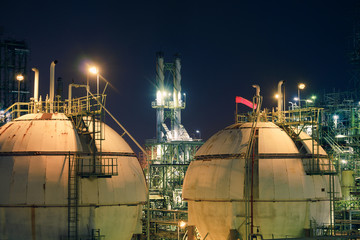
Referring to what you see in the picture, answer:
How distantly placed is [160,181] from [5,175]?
29.9 meters

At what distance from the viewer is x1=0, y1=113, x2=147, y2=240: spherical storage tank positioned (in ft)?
100

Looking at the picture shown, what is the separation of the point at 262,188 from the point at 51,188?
1150 centimetres

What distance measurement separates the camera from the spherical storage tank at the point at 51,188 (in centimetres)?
3052

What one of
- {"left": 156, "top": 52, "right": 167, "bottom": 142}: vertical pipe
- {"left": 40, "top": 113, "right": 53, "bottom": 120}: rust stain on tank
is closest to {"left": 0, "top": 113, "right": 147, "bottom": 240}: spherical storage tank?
{"left": 40, "top": 113, "right": 53, "bottom": 120}: rust stain on tank

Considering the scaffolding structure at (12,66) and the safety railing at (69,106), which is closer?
the safety railing at (69,106)

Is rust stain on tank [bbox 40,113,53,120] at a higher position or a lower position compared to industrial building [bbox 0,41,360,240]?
higher

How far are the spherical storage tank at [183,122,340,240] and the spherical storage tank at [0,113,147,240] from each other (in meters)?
4.42

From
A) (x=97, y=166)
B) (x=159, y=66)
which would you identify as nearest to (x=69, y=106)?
(x=97, y=166)

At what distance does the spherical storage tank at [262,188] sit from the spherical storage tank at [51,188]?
442cm

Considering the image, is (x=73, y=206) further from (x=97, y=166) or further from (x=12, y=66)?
(x=12, y=66)

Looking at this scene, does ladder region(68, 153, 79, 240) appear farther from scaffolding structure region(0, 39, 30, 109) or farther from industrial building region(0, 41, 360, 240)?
scaffolding structure region(0, 39, 30, 109)

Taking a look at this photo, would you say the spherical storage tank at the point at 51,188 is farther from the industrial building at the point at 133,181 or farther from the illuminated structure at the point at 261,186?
the illuminated structure at the point at 261,186

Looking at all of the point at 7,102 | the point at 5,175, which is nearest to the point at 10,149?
the point at 5,175

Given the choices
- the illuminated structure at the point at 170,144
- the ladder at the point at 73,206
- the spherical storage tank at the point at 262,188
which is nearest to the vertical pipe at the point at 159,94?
the illuminated structure at the point at 170,144
